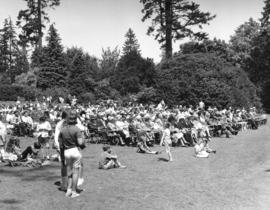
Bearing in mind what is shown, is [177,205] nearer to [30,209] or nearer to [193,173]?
[30,209]

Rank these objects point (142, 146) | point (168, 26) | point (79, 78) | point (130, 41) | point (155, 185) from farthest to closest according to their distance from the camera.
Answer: point (130, 41)
point (79, 78)
point (168, 26)
point (142, 146)
point (155, 185)

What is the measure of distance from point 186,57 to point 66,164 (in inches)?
1107

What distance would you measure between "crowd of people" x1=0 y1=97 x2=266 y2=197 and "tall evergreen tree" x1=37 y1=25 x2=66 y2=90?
20703mm

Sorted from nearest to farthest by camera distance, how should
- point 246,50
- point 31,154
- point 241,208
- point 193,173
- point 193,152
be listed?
point 241,208 < point 193,173 < point 31,154 < point 193,152 < point 246,50

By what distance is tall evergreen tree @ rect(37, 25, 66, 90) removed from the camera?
169ft

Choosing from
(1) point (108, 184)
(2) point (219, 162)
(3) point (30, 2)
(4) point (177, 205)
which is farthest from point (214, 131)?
(3) point (30, 2)

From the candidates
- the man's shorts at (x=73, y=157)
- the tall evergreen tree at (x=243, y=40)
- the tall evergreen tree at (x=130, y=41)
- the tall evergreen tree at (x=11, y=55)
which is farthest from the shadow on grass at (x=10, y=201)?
the tall evergreen tree at (x=130, y=41)

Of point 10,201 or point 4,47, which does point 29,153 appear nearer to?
point 10,201

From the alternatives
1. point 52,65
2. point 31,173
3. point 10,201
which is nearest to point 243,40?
point 52,65

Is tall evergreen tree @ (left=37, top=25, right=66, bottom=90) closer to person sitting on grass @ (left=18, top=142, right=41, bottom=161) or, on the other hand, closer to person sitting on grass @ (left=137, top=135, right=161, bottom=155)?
person sitting on grass @ (left=137, top=135, right=161, bottom=155)

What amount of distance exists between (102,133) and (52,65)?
34.0 metres

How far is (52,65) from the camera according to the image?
172ft

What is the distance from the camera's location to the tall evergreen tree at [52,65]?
51.7 meters

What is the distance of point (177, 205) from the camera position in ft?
29.0
